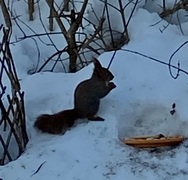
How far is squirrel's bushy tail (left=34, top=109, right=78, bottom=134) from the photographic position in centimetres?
302

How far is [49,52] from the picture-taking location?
3838 mm

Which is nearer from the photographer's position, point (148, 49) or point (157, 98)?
point (157, 98)

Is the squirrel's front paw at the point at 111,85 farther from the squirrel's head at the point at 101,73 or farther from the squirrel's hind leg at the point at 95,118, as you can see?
the squirrel's hind leg at the point at 95,118

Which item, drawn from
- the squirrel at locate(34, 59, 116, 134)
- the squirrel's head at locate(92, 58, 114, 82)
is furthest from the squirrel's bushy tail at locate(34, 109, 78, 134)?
the squirrel's head at locate(92, 58, 114, 82)

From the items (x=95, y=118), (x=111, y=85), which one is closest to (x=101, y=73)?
(x=111, y=85)

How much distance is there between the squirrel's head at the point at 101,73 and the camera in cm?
305

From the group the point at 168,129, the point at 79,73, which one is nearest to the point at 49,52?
the point at 79,73

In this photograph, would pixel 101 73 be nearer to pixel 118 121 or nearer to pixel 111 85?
pixel 111 85

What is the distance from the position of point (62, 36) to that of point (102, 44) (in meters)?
0.24

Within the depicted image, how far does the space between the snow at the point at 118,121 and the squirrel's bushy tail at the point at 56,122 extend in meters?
0.03

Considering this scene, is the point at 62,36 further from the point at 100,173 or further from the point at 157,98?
the point at 100,173

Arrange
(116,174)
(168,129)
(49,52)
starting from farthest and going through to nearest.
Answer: (49,52) → (168,129) → (116,174)

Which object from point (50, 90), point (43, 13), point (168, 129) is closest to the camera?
point (168, 129)

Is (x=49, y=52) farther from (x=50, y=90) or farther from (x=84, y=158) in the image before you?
(x=84, y=158)
